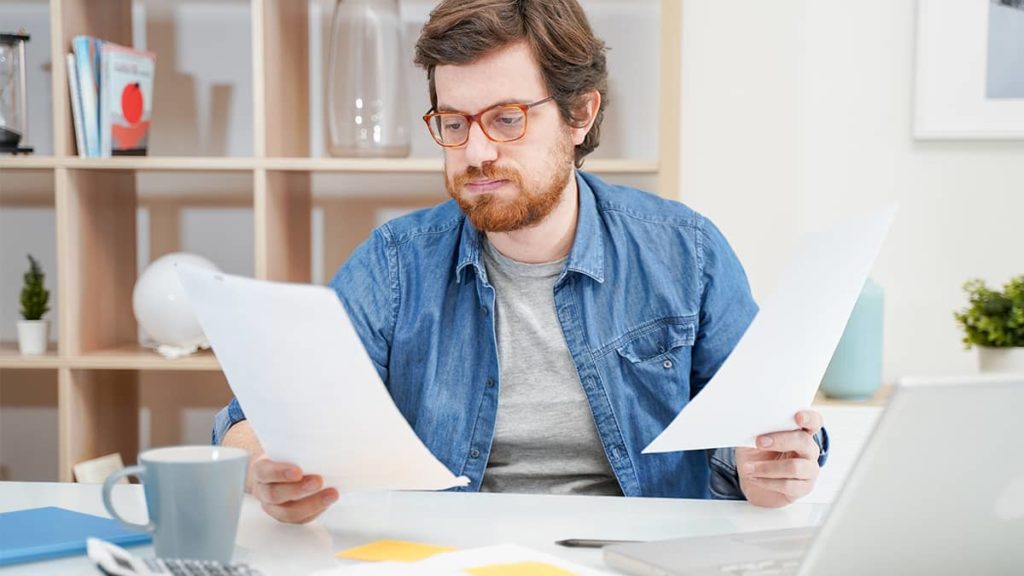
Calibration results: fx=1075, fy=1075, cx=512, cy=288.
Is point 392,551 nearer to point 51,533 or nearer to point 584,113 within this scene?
point 51,533

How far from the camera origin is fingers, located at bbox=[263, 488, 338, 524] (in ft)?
3.45

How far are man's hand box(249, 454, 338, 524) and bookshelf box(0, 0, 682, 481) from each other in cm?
120

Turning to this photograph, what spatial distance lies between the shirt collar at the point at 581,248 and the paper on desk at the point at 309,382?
0.53m

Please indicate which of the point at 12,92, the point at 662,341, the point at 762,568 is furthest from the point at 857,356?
the point at 12,92

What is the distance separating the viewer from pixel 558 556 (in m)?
0.95

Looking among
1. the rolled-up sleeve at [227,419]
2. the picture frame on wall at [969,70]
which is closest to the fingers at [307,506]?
the rolled-up sleeve at [227,419]

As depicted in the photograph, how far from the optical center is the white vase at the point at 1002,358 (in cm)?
207

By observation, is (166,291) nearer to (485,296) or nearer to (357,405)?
(485,296)

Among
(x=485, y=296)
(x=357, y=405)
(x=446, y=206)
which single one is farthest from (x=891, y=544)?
(x=446, y=206)

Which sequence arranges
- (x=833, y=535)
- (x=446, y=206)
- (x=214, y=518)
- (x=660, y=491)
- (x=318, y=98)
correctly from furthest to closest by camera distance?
1. (x=318, y=98)
2. (x=446, y=206)
3. (x=660, y=491)
4. (x=214, y=518)
5. (x=833, y=535)

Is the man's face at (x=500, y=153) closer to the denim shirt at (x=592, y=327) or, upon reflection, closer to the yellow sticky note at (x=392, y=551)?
the denim shirt at (x=592, y=327)

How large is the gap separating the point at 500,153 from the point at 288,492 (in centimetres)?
60

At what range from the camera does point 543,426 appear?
4.72 ft

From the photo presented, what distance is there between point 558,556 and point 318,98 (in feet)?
5.84
